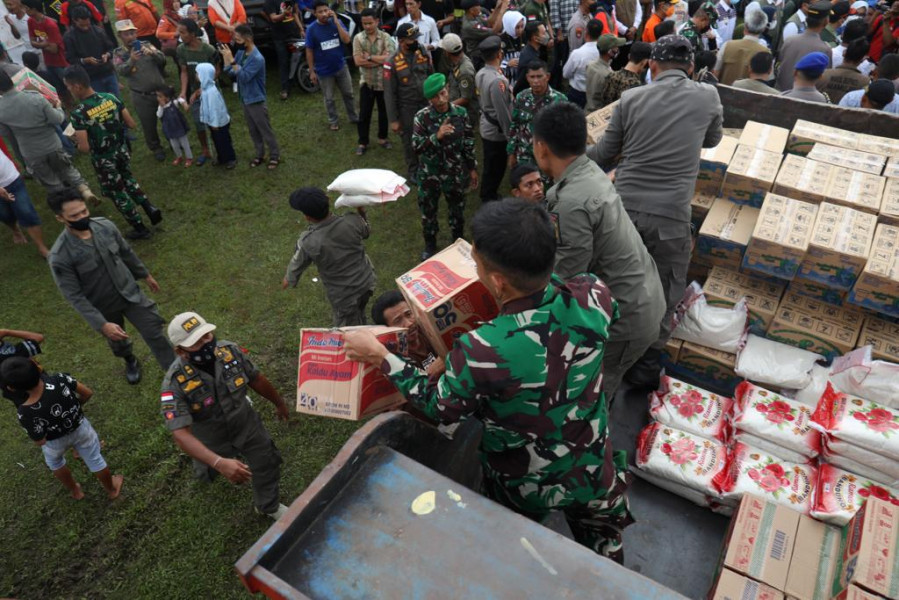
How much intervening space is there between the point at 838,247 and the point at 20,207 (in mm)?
8163

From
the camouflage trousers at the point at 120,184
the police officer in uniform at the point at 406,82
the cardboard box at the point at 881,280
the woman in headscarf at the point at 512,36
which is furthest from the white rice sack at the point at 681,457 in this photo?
the camouflage trousers at the point at 120,184

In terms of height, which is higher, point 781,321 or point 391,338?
point 391,338

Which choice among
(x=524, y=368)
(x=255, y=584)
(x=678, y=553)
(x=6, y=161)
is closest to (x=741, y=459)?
(x=678, y=553)

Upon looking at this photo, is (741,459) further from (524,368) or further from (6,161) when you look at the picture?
(6,161)

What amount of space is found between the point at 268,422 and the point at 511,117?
389 cm

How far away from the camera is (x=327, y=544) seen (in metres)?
1.83

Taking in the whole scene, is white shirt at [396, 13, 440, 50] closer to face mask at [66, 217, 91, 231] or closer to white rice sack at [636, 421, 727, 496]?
face mask at [66, 217, 91, 231]

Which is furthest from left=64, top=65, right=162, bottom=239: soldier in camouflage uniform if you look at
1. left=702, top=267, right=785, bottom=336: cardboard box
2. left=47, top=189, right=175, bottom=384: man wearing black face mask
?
left=702, top=267, right=785, bottom=336: cardboard box

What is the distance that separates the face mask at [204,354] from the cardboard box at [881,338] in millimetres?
4374

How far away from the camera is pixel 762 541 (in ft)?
9.85

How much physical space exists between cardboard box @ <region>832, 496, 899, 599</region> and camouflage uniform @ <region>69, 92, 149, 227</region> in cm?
751

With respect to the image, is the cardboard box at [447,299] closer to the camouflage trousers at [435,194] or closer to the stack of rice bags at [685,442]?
the stack of rice bags at [685,442]

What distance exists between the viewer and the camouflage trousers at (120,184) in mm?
6633

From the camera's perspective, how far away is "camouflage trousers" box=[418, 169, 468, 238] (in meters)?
6.04
